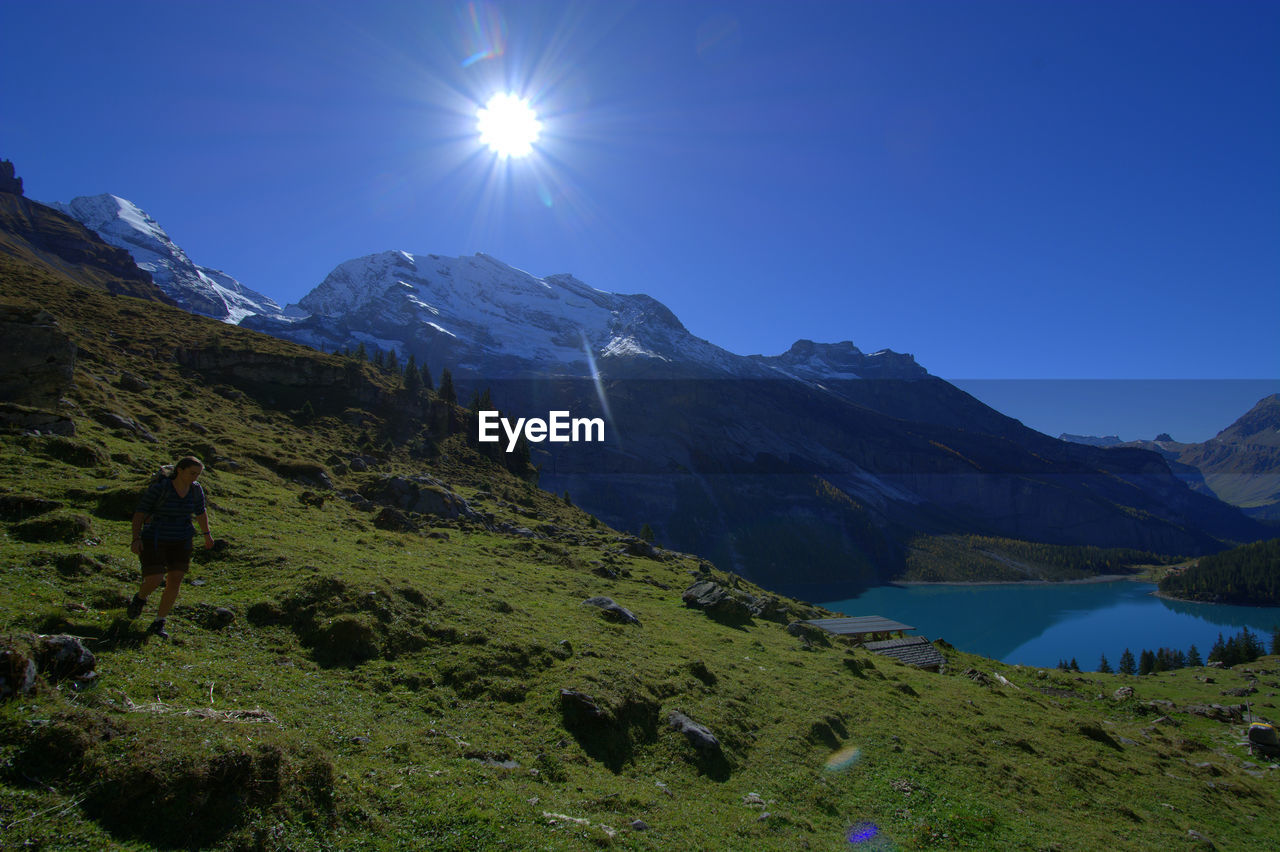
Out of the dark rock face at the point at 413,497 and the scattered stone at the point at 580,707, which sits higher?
the dark rock face at the point at 413,497

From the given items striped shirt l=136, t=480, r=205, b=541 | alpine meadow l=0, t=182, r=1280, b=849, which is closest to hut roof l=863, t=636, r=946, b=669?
alpine meadow l=0, t=182, r=1280, b=849

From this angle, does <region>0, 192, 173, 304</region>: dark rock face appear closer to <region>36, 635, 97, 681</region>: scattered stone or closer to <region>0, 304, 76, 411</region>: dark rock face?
<region>0, 304, 76, 411</region>: dark rock face

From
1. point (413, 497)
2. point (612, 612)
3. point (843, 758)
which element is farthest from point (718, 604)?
point (413, 497)

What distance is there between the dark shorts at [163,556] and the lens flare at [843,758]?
52.1ft

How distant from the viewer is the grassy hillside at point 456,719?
7168 mm

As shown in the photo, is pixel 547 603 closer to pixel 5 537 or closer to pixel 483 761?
pixel 483 761

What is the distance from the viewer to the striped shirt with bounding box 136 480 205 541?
36.6 feet

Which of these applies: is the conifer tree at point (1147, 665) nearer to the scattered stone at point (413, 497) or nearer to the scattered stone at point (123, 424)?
the scattered stone at point (413, 497)

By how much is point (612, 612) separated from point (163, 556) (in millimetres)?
14750

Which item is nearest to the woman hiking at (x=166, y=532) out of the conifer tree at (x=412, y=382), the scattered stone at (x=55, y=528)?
the scattered stone at (x=55, y=528)

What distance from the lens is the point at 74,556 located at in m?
12.8

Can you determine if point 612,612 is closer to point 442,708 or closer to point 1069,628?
point 442,708

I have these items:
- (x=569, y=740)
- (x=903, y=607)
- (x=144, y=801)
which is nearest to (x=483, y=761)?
(x=569, y=740)

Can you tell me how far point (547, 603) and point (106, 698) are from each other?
14.7 metres
